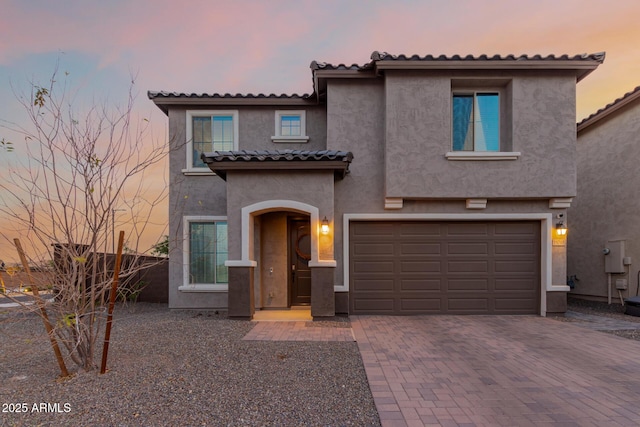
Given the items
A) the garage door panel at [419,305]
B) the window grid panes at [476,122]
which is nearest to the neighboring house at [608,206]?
the window grid panes at [476,122]

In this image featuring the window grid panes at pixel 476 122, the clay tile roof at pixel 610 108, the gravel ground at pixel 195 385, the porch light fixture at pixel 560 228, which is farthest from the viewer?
the clay tile roof at pixel 610 108

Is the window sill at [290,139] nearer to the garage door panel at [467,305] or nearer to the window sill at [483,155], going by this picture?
the window sill at [483,155]

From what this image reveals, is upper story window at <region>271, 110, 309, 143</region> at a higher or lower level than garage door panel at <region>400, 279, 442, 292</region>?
higher

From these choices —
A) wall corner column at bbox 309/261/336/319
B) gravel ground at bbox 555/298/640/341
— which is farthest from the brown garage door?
gravel ground at bbox 555/298/640/341

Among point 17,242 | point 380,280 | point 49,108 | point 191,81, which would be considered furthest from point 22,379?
point 191,81

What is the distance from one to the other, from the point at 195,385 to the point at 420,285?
6142 mm

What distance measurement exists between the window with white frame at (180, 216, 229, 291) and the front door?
1.90m

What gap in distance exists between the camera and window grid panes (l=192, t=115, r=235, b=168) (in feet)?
31.0

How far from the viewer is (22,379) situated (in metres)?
4.28

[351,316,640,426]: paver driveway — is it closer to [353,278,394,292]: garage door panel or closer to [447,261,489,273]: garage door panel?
[353,278,394,292]: garage door panel

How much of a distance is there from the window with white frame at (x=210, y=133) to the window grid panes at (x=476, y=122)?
20.4 ft

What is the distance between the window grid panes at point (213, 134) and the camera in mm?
9461

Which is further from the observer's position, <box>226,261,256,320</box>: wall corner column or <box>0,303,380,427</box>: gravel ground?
<box>226,261,256,320</box>: wall corner column

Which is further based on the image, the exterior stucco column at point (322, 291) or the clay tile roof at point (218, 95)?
the clay tile roof at point (218, 95)
